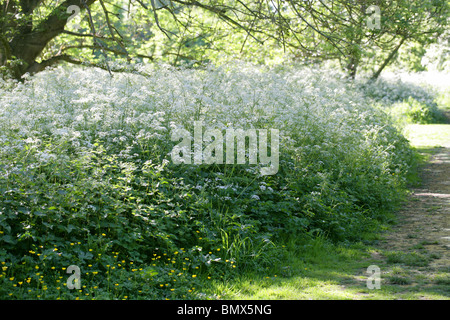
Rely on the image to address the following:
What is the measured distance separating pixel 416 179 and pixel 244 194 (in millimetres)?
5946

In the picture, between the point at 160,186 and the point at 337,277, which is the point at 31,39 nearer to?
the point at 160,186

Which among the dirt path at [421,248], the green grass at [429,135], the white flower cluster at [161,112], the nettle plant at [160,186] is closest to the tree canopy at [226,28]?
the white flower cluster at [161,112]

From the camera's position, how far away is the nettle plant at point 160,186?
4.43m

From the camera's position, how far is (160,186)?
5.52 meters

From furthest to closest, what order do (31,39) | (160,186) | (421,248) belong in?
1. (31,39)
2. (421,248)
3. (160,186)

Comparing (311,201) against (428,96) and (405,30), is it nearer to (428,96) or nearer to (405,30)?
(405,30)

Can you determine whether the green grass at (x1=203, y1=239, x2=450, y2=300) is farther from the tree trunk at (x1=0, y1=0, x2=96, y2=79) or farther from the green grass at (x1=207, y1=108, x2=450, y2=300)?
the tree trunk at (x1=0, y1=0, x2=96, y2=79)

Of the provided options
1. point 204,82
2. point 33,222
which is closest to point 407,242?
point 204,82

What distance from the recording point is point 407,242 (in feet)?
21.1

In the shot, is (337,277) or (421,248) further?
(421,248)

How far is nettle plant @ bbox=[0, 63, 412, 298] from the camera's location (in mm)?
4430

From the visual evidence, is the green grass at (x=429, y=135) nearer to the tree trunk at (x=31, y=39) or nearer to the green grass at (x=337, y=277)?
the green grass at (x=337, y=277)

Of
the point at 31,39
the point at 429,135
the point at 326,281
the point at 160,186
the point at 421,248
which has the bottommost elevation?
Result: the point at 326,281

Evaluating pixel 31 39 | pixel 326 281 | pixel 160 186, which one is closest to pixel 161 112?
pixel 160 186
